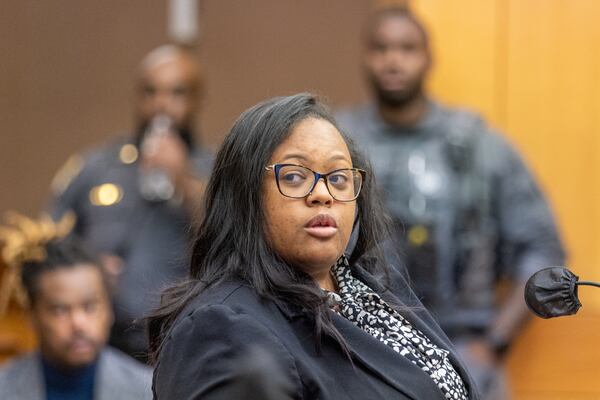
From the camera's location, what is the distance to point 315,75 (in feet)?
23.9

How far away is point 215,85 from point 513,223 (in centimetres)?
206

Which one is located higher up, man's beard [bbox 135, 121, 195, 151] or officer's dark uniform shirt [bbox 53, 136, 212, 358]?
man's beard [bbox 135, 121, 195, 151]

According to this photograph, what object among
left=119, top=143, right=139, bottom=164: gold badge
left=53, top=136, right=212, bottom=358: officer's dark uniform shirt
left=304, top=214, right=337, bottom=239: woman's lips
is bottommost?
left=53, top=136, right=212, bottom=358: officer's dark uniform shirt

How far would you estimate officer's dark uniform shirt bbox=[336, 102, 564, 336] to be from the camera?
219 inches

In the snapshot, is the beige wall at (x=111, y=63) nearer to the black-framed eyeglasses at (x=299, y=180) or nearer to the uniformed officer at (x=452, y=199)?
the uniformed officer at (x=452, y=199)

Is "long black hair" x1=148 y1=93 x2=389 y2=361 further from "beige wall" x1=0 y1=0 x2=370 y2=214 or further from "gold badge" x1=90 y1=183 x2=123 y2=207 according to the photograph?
"beige wall" x1=0 y1=0 x2=370 y2=214

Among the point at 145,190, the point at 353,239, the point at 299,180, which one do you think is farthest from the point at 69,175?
the point at 299,180

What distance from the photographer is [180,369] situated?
289 cm

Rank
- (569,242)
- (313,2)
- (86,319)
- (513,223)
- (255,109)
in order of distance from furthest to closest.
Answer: (313,2)
(569,242)
(513,223)
(86,319)
(255,109)

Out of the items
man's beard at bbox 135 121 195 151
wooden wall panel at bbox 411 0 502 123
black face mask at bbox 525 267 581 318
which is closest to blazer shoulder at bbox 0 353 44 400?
man's beard at bbox 135 121 195 151

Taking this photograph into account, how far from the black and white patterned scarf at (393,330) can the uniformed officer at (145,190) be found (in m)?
2.45

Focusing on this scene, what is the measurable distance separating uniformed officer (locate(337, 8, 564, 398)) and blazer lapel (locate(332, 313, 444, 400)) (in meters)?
2.36

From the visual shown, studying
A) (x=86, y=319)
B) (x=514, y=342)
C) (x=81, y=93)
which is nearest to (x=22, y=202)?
(x=81, y=93)

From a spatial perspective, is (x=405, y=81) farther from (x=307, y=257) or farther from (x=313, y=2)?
(x=307, y=257)
